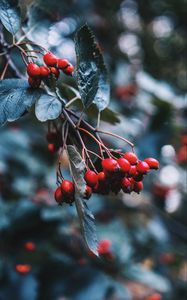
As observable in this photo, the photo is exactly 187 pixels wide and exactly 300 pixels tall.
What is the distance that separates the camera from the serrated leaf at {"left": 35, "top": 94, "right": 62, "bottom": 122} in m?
0.81

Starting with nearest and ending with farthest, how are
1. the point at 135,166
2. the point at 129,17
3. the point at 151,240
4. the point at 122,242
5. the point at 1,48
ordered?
1. the point at 135,166
2. the point at 1,48
3. the point at 122,242
4. the point at 151,240
5. the point at 129,17

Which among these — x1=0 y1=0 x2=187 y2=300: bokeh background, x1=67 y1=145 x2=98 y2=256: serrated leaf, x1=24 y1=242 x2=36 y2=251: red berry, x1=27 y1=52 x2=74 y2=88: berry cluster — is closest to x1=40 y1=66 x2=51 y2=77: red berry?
x1=27 y1=52 x2=74 y2=88: berry cluster

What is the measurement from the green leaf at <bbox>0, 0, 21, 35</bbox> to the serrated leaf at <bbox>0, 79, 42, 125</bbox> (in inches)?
6.6

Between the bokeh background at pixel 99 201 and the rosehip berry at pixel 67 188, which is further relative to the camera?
the bokeh background at pixel 99 201

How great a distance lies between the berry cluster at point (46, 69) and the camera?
2.63 feet

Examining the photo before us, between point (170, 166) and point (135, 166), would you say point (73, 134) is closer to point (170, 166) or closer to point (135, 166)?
point (135, 166)

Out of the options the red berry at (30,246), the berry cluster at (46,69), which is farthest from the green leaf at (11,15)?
the red berry at (30,246)

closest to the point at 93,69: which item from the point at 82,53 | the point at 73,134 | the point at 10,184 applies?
the point at 82,53

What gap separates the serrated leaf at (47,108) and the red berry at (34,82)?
0.09ft

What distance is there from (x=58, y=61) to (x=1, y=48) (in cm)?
24

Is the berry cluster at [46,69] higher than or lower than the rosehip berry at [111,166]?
higher

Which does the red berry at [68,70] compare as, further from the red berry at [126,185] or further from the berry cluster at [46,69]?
the red berry at [126,185]

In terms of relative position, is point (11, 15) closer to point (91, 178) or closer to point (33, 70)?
point (33, 70)

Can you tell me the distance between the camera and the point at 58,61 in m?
0.85
